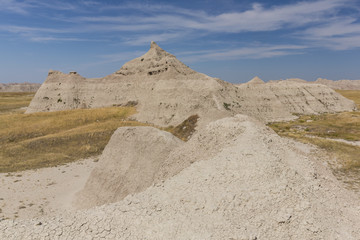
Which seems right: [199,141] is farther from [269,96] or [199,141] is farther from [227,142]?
[269,96]

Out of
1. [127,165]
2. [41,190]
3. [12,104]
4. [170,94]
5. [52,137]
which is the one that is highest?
[12,104]

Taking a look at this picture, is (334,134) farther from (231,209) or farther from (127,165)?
(231,209)

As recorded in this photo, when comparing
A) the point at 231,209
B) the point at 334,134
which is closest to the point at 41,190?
the point at 231,209

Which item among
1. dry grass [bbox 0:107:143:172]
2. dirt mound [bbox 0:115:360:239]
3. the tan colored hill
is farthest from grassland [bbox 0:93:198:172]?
dirt mound [bbox 0:115:360:239]

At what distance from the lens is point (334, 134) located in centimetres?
4188

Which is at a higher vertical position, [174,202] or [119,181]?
[174,202]

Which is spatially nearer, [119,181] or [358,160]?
[119,181]

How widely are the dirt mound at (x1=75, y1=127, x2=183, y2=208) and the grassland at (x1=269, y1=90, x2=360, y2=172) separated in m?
18.3

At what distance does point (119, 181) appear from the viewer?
18250mm

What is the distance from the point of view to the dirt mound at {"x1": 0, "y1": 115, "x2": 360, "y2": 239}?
358 inches

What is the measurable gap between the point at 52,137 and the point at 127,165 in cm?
2281

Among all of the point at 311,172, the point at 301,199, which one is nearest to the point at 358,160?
the point at 311,172

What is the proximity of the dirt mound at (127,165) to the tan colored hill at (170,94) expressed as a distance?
929 inches

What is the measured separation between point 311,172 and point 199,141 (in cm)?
632
